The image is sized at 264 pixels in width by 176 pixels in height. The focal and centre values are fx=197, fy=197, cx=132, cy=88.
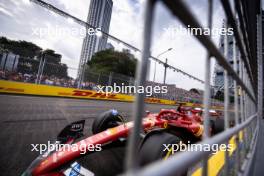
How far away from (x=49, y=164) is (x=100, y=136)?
59cm

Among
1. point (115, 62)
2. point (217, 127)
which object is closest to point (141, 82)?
point (217, 127)

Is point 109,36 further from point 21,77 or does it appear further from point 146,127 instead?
point 146,127

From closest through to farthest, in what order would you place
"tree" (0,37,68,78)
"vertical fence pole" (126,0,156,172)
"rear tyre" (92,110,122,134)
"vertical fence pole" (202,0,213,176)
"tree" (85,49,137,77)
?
"vertical fence pole" (126,0,156,172) < "vertical fence pole" (202,0,213,176) < "rear tyre" (92,110,122,134) < "tree" (0,37,68,78) < "tree" (85,49,137,77)

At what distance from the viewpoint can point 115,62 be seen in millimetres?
36406

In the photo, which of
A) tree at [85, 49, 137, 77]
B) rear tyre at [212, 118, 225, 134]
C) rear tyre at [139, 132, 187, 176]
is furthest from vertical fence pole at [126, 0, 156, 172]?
tree at [85, 49, 137, 77]

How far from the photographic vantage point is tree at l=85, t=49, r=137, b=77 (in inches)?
1428

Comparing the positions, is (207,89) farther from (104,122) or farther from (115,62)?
(115,62)

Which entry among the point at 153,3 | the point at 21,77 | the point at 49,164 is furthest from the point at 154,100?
the point at 153,3

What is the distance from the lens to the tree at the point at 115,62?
36281 mm

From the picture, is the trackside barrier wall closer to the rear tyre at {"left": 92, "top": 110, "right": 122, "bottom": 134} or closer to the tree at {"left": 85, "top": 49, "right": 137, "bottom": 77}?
the rear tyre at {"left": 92, "top": 110, "right": 122, "bottom": 134}

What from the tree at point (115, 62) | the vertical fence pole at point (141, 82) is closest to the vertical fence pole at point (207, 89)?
the vertical fence pole at point (141, 82)

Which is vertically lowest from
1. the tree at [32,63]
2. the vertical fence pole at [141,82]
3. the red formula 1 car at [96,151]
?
the red formula 1 car at [96,151]

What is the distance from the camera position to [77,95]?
39.8 ft

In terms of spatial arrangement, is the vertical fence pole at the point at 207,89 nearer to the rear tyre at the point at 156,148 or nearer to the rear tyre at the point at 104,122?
the rear tyre at the point at 156,148
